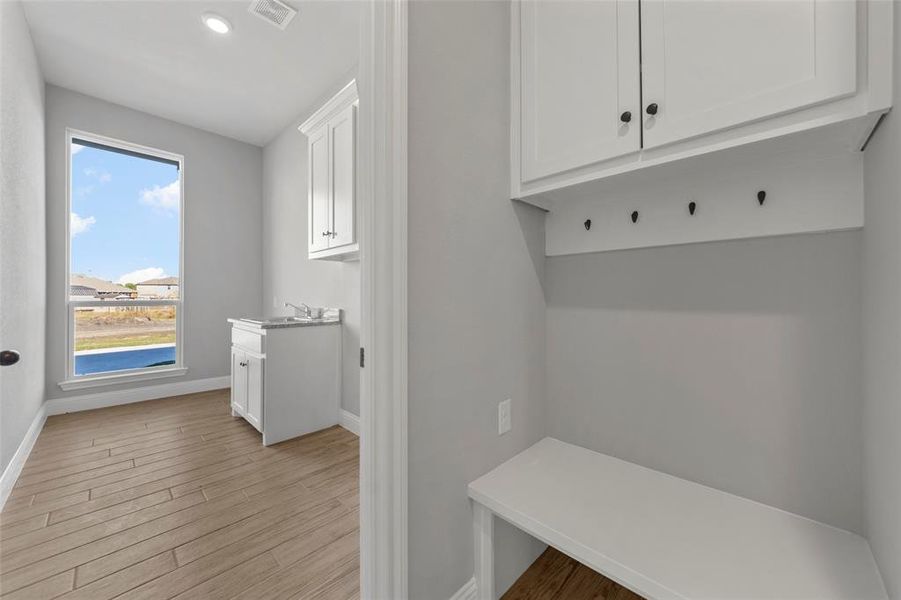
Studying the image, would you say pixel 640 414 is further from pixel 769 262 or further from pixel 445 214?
pixel 445 214

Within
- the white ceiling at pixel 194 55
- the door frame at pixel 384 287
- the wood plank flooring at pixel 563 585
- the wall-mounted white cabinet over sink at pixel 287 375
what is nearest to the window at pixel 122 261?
the white ceiling at pixel 194 55

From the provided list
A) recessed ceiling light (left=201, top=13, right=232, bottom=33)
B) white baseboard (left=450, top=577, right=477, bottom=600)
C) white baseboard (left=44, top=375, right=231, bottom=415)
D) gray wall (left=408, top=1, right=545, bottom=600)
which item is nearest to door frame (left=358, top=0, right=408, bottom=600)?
gray wall (left=408, top=1, right=545, bottom=600)

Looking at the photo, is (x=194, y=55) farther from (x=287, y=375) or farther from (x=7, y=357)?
(x=7, y=357)

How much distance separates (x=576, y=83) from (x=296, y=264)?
3.20m

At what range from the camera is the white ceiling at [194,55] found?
231 centimetres

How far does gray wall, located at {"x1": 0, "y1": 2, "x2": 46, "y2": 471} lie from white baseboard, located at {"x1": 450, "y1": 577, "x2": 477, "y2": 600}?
246cm

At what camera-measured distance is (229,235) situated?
4078 millimetres

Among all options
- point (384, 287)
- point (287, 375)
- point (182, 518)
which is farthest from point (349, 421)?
point (384, 287)

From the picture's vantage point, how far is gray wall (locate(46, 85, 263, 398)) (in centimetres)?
312

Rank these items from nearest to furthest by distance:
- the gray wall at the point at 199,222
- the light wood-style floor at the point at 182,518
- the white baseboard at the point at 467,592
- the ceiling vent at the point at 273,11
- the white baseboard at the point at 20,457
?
the white baseboard at the point at 467,592, the light wood-style floor at the point at 182,518, the white baseboard at the point at 20,457, the ceiling vent at the point at 273,11, the gray wall at the point at 199,222

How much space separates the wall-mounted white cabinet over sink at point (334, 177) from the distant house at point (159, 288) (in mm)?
2011

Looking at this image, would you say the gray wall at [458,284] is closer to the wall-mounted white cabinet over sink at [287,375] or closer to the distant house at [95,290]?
the wall-mounted white cabinet over sink at [287,375]

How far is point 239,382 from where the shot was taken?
292 cm

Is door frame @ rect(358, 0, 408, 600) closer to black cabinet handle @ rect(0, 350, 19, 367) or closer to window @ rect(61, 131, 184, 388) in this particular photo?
black cabinet handle @ rect(0, 350, 19, 367)
